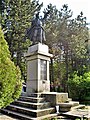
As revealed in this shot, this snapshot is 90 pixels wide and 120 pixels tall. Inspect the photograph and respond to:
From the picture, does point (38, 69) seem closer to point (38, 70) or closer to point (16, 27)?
point (38, 70)

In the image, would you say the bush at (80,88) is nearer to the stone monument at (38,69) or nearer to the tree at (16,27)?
the stone monument at (38,69)

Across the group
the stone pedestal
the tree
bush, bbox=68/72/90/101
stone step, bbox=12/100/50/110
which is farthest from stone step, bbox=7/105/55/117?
the tree

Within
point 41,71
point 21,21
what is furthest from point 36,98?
point 21,21

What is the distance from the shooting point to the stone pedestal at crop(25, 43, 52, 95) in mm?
10484

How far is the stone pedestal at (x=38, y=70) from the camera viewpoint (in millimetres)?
10484

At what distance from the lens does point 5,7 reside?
2148 cm

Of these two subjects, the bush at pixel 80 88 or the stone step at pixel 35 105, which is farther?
the bush at pixel 80 88

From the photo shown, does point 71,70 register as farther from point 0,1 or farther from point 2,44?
point 2,44

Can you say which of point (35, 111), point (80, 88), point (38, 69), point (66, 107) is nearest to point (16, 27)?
point (80, 88)

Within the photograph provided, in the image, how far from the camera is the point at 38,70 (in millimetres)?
10523

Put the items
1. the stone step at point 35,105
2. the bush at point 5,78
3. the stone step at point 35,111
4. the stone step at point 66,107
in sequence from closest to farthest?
the bush at point 5,78, the stone step at point 35,111, the stone step at point 35,105, the stone step at point 66,107

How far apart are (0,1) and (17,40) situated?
5.62m

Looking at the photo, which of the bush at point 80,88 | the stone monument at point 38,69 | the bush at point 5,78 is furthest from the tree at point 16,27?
the bush at point 5,78

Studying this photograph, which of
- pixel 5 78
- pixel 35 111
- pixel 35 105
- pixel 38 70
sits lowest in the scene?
pixel 35 111
